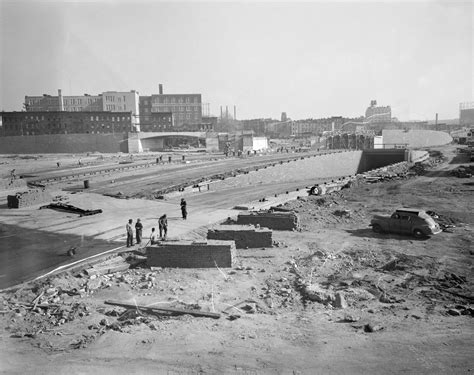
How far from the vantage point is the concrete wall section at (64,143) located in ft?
252

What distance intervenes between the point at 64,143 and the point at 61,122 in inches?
520

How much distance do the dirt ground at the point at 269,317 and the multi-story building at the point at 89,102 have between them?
→ 95.8 m

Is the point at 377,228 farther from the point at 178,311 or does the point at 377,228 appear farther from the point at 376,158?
the point at 376,158

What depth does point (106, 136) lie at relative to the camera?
76938 mm

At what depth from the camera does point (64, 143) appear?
253 ft

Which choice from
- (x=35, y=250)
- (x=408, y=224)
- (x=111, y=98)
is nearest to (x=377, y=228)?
(x=408, y=224)

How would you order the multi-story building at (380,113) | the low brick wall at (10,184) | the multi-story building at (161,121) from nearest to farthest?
the low brick wall at (10,184), the multi-story building at (161,121), the multi-story building at (380,113)

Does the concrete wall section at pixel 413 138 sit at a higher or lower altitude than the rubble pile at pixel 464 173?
higher

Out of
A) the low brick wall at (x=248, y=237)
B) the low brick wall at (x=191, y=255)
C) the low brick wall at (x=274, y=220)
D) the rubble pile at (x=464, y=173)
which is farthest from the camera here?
the rubble pile at (x=464, y=173)

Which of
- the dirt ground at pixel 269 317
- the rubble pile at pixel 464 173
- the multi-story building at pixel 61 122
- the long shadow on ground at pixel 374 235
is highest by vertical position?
the multi-story building at pixel 61 122

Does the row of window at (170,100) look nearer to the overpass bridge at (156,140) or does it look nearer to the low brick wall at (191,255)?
the overpass bridge at (156,140)

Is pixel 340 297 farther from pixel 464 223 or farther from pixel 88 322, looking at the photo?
pixel 464 223

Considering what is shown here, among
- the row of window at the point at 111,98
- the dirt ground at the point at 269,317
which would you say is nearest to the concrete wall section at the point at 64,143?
the row of window at the point at 111,98

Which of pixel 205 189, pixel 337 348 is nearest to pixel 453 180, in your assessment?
pixel 205 189
